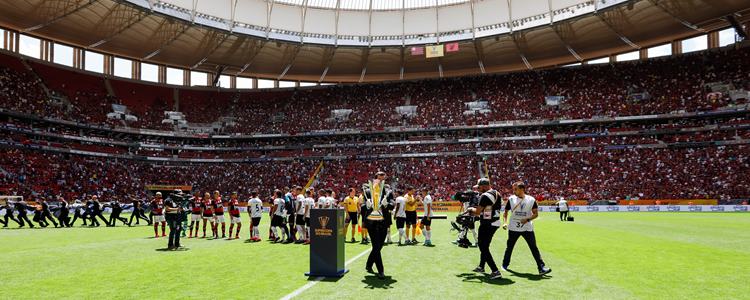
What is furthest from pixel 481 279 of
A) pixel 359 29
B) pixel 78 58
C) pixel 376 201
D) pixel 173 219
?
pixel 78 58

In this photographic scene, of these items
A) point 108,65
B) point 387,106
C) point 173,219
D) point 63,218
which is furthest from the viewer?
point 387,106

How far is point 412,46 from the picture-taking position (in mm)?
54469

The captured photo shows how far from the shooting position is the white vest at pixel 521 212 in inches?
403

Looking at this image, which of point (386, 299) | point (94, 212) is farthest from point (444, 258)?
point (94, 212)

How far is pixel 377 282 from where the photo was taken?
9.17 meters

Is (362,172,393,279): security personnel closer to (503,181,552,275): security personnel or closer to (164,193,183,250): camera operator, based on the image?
(503,181,552,275): security personnel

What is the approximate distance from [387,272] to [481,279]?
2.08 metres

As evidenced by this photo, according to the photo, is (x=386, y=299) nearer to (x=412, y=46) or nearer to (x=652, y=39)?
(x=412, y=46)

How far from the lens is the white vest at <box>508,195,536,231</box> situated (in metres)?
10.2

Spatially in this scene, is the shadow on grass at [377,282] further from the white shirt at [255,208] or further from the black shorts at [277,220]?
the white shirt at [255,208]

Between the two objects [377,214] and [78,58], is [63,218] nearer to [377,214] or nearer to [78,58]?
[377,214]

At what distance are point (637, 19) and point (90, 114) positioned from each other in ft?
196

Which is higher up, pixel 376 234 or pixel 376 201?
pixel 376 201

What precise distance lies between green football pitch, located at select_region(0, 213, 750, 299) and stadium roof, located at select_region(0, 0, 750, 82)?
3413 centimetres
